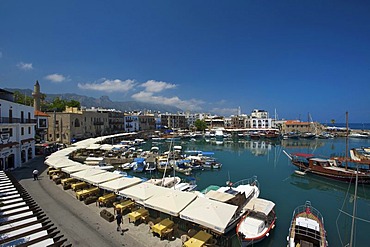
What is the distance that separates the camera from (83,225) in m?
11.4

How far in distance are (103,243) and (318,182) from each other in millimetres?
28706

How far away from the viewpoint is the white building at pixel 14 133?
22919 mm

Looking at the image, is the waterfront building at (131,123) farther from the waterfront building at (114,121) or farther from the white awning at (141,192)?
the white awning at (141,192)

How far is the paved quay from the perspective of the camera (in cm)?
995

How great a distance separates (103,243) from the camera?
973 cm

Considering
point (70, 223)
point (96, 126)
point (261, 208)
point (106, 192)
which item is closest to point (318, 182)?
point (261, 208)

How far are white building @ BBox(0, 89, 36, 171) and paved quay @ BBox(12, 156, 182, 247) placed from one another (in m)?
9.81

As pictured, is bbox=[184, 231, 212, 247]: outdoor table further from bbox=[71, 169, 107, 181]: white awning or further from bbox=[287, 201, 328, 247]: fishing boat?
bbox=[71, 169, 107, 181]: white awning

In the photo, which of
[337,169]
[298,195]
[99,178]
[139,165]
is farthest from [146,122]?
[99,178]

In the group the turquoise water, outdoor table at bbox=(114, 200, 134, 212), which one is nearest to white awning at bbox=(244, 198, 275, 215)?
the turquoise water

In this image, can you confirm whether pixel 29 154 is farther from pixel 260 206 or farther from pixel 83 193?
pixel 260 206

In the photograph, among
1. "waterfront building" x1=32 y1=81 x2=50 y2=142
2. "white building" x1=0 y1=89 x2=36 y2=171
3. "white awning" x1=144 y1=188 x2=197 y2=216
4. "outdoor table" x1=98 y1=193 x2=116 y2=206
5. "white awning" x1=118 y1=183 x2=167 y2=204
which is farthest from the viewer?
"waterfront building" x1=32 y1=81 x2=50 y2=142

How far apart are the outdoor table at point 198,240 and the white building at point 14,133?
2346 centimetres

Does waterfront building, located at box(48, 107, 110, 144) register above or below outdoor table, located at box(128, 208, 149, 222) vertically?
above
